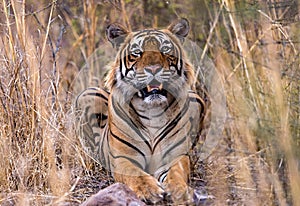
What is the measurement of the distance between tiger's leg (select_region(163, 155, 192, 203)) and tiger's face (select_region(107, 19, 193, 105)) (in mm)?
402

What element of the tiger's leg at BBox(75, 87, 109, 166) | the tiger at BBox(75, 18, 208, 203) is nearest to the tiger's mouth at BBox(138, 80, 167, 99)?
the tiger at BBox(75, 18, 208, 203)

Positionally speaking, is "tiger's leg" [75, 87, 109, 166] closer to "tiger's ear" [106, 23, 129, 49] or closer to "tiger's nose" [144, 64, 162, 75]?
"tiger's ear" [106, 23, 129, 49]

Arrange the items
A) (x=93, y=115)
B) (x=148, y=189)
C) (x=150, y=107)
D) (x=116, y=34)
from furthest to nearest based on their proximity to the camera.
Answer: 1. (x=93, y=115)
2. (x=116, y=34)
3. (x=150, y=107)
4. (x=148, y=189)

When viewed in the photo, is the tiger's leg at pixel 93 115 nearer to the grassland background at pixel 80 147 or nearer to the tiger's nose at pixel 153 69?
the grassland background at pixel 80 147

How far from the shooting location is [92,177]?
4.32 m

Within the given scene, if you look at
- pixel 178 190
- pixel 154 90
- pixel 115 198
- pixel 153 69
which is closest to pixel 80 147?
pixel 154 90

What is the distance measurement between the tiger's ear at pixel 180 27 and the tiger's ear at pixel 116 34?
0.31 meters

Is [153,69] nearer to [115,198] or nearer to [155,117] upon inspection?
[155,117]

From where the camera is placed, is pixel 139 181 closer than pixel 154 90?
Yes

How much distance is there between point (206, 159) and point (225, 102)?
→ 0.70 m

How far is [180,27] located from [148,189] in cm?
122

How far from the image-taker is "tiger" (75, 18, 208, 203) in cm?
409

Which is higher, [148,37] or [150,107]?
[148,37]

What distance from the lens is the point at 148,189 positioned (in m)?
3.74
